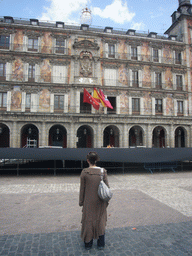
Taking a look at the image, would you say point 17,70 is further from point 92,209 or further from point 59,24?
point 92,209

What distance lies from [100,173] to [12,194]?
599 centimetres

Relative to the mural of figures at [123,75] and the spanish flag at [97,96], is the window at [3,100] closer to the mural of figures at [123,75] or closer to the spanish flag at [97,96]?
the spanish flag at [97,96]

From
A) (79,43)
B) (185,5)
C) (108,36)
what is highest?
(185,5)

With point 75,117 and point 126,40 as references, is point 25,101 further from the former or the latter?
point 126,40

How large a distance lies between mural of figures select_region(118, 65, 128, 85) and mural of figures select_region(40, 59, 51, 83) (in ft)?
31.8

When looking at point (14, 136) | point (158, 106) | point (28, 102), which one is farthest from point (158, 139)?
point (14, 136)

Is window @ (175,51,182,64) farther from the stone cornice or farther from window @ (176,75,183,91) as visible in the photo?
the stone cornice

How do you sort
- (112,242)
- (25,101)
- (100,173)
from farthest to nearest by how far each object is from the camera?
(25,101) < (112,242) < (100,173)

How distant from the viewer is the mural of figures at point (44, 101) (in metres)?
22.9

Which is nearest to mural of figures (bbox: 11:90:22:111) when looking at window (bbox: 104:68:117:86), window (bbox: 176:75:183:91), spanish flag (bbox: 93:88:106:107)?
spanish flag (bbox: 93:88:106:107)

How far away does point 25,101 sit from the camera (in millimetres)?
22672

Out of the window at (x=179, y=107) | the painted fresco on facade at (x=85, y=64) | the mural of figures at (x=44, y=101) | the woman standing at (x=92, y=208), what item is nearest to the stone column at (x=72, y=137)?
A: the mural of figures at (x=44, y=101)

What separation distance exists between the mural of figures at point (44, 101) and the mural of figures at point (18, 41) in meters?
6.41

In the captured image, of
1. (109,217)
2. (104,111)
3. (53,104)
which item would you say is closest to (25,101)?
(53,104)
